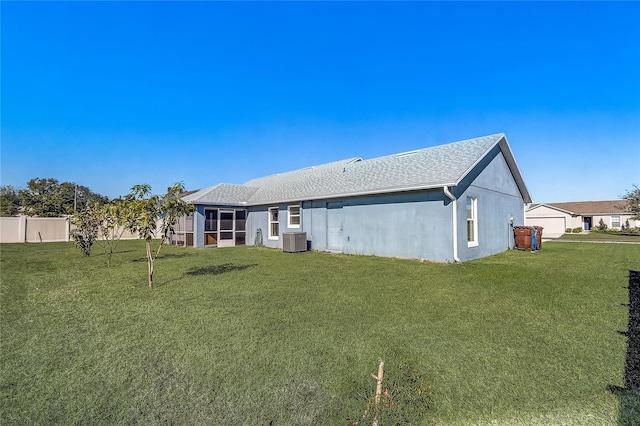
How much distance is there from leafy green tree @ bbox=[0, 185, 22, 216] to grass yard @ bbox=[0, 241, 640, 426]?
4106 cm

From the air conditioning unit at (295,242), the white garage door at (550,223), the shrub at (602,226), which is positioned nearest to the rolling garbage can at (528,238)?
the air conditioning unit at (295,242)

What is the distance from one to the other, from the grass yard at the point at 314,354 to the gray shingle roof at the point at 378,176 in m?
4.96

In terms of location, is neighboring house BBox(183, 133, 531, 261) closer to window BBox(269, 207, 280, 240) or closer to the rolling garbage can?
window BBox(269, 207, 280, 240)

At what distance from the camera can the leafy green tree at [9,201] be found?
3435 centimetres

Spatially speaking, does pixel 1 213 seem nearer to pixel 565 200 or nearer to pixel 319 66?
pixel 319 66

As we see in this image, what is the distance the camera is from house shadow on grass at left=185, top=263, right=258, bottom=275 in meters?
8.45

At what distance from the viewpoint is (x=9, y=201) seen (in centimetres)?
3572

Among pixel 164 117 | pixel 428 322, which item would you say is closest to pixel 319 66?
pixel 164 117

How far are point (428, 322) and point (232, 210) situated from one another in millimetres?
15408

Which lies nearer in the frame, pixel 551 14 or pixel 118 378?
pixel 118 378

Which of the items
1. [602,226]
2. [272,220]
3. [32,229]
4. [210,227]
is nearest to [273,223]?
[272,220]

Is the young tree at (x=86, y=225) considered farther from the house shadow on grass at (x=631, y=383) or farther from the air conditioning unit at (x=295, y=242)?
the house shadow on grass at (x=631, y=383)

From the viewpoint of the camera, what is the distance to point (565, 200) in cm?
4488

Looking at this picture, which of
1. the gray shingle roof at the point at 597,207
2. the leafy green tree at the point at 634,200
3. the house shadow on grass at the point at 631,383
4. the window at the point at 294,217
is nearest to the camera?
the house shadow on grass at the point at 631,383
